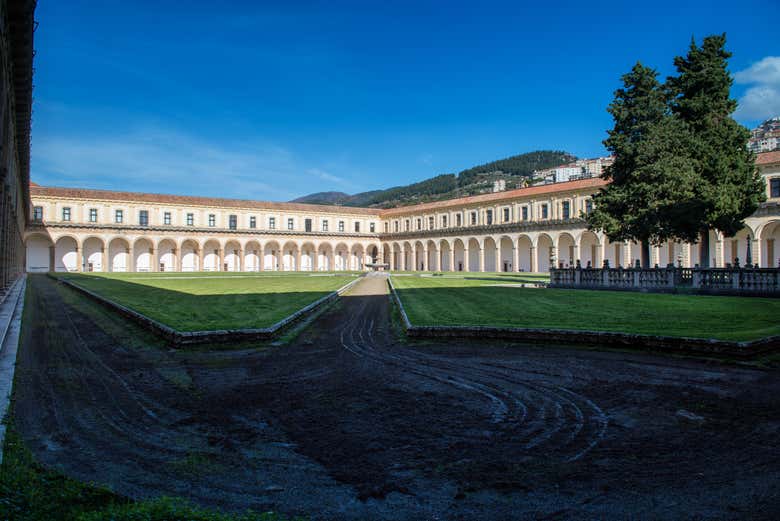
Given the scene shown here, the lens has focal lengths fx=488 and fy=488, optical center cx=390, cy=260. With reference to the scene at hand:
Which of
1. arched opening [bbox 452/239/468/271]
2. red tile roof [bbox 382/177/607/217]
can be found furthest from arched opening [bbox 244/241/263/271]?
arched opening [bbox 452/239/468/271]

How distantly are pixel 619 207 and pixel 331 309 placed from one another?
16.8 meters

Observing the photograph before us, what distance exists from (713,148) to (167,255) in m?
57.3

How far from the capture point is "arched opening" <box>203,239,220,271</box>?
6284cm

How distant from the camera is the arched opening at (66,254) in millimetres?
54344

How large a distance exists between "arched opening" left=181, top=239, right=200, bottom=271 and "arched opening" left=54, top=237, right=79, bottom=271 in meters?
11.4

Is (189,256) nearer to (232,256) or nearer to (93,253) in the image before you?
(232,256)

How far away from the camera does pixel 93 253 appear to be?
184 feet

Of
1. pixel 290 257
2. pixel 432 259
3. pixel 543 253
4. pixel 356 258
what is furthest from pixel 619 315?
pixel 356 258

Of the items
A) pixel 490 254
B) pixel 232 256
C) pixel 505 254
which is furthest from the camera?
pixel 232 256

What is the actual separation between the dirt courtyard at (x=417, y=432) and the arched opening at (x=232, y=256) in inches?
2280

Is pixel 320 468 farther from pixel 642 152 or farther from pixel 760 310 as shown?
pixel 642 152

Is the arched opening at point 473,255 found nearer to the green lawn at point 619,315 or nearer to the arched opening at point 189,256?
the arched opening at point 189,256

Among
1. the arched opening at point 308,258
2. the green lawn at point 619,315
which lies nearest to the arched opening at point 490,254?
the arched opening at point 308,258

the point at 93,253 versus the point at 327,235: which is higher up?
the point at 327,235
